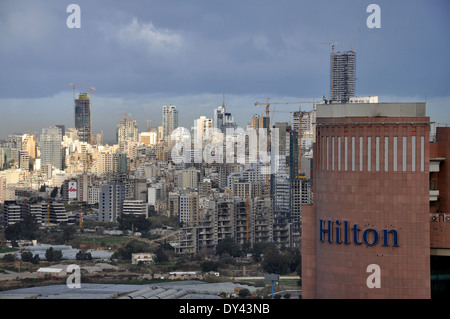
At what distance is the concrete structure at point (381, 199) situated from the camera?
577 centimetres

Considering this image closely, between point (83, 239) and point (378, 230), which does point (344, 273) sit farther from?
point (83, 239)

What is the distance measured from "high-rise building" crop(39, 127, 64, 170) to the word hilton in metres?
42.9

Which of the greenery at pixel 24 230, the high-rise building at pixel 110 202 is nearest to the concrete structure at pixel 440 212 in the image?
the greenery at pixel 24 230

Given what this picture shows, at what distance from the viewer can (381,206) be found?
581 centimetres

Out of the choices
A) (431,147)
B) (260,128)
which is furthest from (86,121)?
(431,147)

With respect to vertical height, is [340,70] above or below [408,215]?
above

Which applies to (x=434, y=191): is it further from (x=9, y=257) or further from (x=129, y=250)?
(x=9, y=257)

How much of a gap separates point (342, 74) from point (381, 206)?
24.4 metres

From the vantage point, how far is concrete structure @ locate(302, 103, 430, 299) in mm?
5773

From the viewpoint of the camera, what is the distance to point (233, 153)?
4438 centimetres

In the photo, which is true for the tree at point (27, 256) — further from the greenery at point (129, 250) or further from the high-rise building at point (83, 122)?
the high-rise building at point (83, 122)

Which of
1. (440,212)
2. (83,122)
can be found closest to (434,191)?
(440,212)

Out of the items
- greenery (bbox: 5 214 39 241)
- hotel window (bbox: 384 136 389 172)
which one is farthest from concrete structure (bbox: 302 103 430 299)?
greenery (bbox: 5 214 39 241)

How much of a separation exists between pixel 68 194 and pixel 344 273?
38.4m
